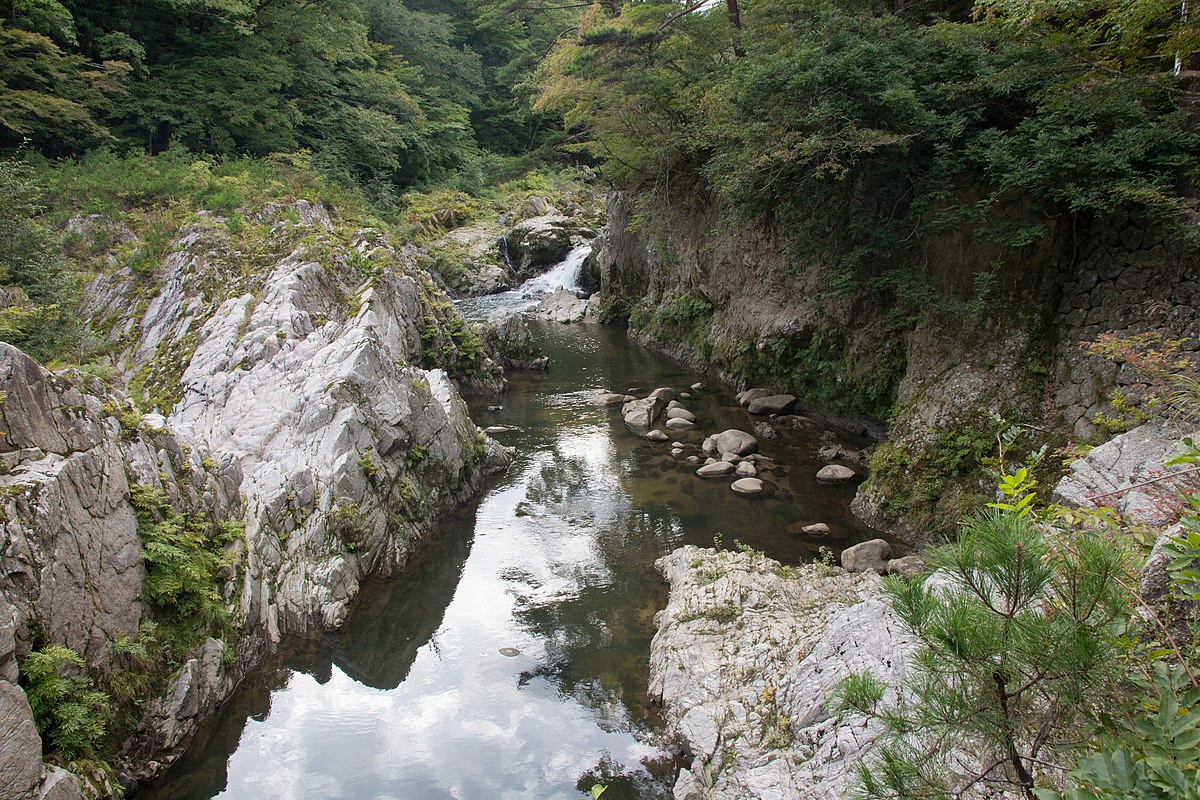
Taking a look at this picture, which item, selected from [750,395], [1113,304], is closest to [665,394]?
[750,395]

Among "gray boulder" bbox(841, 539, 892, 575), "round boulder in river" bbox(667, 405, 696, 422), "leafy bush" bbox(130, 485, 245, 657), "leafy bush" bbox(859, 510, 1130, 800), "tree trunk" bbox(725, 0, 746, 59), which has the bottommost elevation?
"round boulder in river" bbox(667, 405, 696, 422)

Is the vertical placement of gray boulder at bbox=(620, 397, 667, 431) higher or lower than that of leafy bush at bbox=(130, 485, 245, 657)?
lower

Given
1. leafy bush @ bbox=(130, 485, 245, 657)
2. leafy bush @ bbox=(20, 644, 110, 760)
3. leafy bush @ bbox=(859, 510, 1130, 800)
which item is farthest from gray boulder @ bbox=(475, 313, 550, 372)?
leafy bush @ bbox=(859, 510, 1130, 800)

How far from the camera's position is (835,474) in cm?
1162

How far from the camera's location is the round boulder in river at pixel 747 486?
446 inches

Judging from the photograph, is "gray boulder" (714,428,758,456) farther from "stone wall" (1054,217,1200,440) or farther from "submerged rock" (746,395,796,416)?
"stone wall" (1054,217,1200,440)

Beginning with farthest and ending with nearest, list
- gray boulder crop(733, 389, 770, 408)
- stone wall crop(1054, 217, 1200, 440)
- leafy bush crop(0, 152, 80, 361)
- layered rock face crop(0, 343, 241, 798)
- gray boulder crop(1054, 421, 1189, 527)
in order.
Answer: gray boulder crop(733, 389, 770, 408) → leafy bush crop(0, 152, 80, 361) → stone wall crop(1054, 217, 1200, 440) → gray boulder crop(1054, 421, 1189, 527) → layered rock face crop(0, 343, 241, 798)

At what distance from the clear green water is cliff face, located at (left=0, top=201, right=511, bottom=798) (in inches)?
22.6

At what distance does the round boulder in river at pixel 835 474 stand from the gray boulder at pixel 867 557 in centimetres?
258

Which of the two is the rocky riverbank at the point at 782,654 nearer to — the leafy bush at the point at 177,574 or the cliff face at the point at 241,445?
the cliff face at the point at 241,445

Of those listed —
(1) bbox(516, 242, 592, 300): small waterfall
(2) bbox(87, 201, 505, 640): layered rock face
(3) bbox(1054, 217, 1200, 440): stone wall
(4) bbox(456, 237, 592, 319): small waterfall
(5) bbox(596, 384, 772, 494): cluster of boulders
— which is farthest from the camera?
(1) bbox(516, 242, 592, 300): small waterfall

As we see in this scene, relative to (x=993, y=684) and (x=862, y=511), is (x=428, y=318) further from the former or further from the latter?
(x=993, y=684)

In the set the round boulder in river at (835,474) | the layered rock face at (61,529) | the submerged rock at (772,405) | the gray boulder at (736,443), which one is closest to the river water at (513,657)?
the round boulder in river at (835,474)

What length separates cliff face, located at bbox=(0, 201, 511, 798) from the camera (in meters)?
5.50
